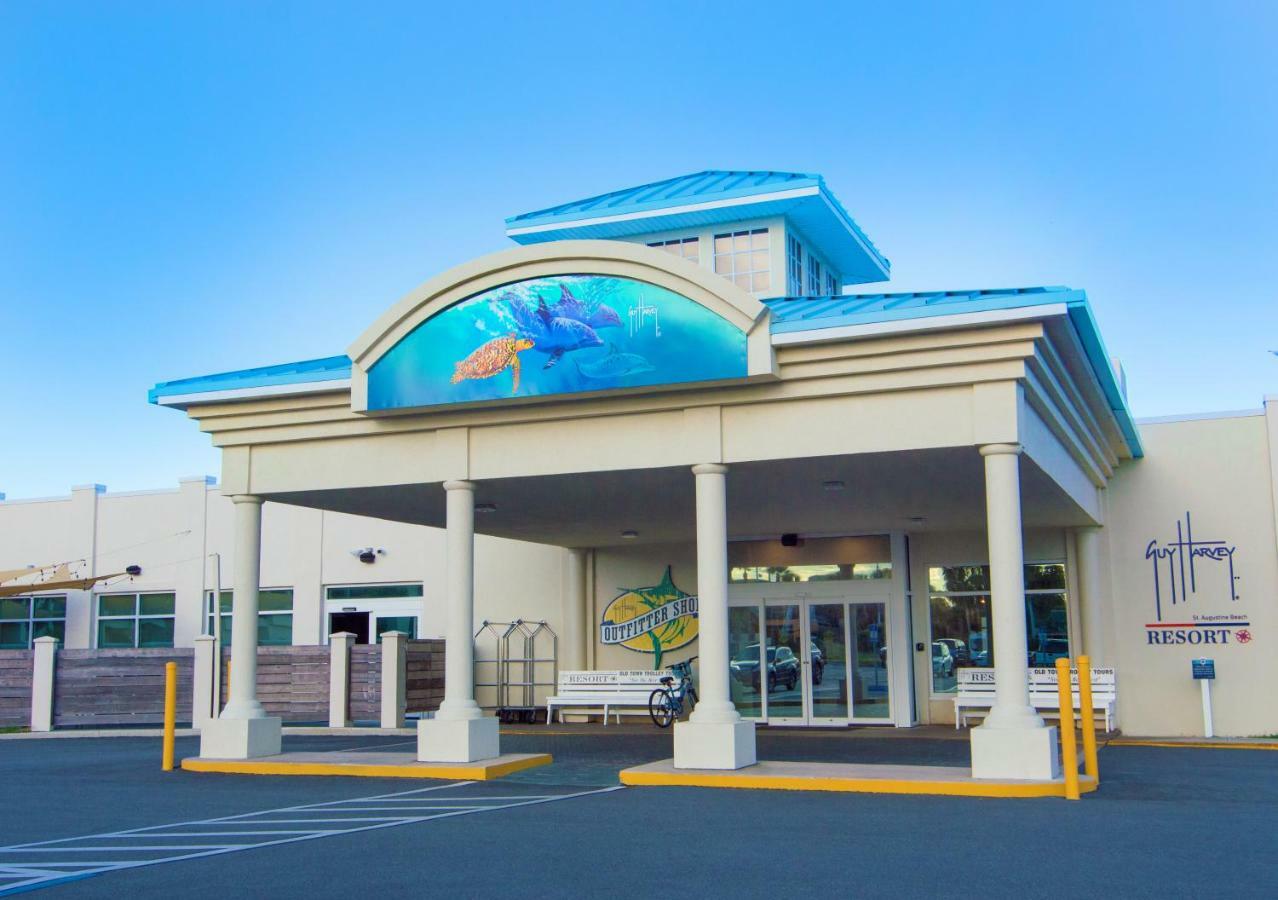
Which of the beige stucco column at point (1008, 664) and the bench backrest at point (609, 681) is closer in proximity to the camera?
the beige stucco column at point (1008, 664)

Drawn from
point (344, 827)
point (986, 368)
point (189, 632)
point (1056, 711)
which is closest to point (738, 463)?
point (986, 368)

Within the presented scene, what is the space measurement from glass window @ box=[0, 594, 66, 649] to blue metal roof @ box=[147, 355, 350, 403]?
15812 millimetres

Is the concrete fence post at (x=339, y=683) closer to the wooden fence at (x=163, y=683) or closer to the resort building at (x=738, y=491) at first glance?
the wooden fence at (x=163, y=683)

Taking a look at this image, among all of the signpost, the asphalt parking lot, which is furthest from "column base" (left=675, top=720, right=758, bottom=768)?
the signpost

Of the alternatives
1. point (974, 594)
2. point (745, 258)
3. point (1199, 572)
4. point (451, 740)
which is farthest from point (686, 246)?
point (1199, 572)

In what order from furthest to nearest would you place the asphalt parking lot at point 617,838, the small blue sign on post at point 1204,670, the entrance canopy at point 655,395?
the small blue sign on post at point 1204,670
the entrance canopy at point 655,395
the asphalt parking lot at point 617,838

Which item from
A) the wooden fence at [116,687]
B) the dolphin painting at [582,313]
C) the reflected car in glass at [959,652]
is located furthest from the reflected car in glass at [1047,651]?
the wooden fence at [116,687]

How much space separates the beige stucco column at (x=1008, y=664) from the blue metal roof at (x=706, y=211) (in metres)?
7.54

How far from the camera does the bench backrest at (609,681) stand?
76.4 feet

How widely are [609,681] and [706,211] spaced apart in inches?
342

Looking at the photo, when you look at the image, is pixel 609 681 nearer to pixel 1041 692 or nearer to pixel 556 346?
pixel 1041 692

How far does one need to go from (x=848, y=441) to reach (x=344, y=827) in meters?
6.41

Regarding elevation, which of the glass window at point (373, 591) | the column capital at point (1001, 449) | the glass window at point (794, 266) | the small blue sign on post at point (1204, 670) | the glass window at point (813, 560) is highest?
the glass window at point (794, 266)

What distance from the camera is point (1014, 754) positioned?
41.3 ft
